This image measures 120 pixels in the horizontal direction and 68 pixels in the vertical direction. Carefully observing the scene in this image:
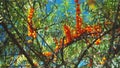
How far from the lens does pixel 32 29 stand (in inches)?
232

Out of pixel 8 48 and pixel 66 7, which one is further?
pixel 66 7

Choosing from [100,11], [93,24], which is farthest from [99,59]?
[100,11]

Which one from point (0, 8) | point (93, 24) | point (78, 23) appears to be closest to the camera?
point (0, 8)

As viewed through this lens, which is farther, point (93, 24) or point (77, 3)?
point (93, 24)

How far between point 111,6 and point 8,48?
2.25 m

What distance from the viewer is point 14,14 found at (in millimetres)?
5793

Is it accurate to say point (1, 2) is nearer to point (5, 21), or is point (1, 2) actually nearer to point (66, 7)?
point (5, 21)

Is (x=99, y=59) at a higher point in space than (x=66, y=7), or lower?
lower

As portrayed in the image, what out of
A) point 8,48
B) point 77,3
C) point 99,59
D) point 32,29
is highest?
point 77,3

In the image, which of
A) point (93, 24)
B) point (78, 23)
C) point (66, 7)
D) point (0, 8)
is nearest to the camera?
point (0, 8)

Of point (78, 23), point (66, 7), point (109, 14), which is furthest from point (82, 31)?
point (66, 7)

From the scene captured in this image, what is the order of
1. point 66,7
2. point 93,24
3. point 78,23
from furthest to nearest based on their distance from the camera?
point 66,7
point 93,24
point 78,23

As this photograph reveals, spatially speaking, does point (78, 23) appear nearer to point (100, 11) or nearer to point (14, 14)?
point (100, 11)

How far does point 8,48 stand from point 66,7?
193 centimetres
